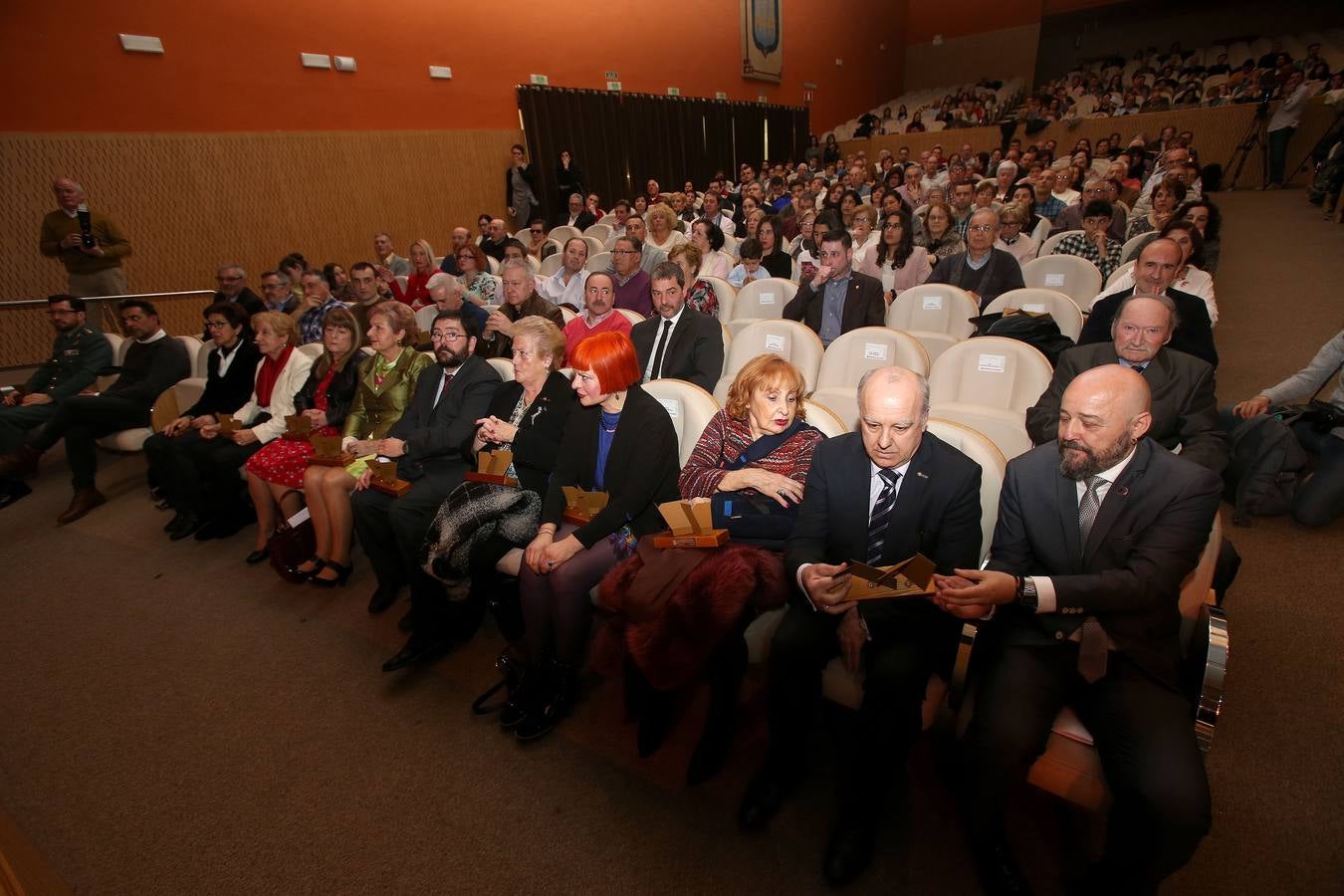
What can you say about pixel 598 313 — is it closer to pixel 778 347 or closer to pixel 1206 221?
pixel 778 347

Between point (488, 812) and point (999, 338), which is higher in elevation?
point (999, 338)

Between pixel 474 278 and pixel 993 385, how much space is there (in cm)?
467

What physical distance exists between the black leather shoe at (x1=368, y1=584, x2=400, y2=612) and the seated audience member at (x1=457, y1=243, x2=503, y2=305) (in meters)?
2.86

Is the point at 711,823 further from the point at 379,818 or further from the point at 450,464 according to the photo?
the point at 450,464

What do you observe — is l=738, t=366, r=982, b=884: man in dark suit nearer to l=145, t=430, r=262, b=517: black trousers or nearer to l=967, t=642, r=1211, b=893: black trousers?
l=967, t=642, r=1211, b=893: black trousers

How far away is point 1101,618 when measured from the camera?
1.49 meters

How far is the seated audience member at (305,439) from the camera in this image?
3145 mm

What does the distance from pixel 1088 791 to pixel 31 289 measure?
8951 millimetres

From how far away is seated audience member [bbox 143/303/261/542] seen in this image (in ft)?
11.6

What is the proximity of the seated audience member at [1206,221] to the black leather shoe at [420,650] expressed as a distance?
4767 millimetres

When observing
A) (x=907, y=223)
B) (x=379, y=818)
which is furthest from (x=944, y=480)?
(x=907, y=223)

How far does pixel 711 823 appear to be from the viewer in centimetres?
173

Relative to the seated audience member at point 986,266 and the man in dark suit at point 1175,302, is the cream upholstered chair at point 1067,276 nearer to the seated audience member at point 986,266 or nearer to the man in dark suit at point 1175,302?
the seated audience member at point 986,266

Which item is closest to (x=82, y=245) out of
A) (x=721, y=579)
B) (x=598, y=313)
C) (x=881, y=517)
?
(x=598, y=313)
